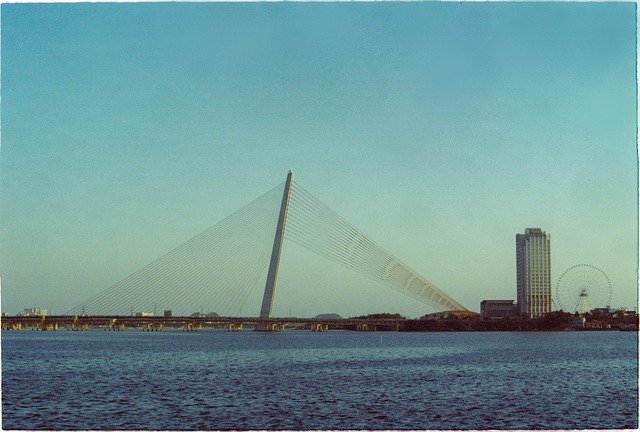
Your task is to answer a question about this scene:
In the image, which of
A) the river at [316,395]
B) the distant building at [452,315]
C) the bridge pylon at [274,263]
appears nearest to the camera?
the river at [316,395]

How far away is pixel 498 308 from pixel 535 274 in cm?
814

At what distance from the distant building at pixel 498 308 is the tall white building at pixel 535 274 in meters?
1.35

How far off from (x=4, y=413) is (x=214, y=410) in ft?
17.1

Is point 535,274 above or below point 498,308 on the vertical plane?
above

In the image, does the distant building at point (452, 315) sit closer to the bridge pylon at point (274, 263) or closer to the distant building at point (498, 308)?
the distant building at point (498, 308)

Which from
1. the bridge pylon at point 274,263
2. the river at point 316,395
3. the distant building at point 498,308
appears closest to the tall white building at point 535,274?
the distant building at point 498,308

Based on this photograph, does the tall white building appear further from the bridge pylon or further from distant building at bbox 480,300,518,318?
the bridge pylon

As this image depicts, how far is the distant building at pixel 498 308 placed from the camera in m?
128

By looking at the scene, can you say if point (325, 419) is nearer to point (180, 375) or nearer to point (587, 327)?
point (180, 375)

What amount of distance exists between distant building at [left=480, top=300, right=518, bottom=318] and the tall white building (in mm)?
1352

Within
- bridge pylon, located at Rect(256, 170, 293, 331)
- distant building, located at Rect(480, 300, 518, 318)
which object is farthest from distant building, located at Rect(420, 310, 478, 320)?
bridge pylon, located at Rect(256, 170, 293, 331)

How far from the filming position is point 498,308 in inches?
5054

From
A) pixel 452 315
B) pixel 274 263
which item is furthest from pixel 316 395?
pixel 452 315

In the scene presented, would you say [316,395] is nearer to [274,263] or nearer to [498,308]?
[274,263]
